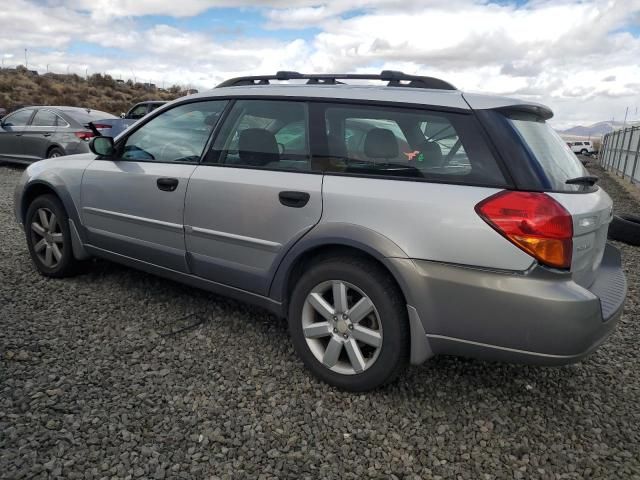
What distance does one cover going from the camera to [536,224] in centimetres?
224

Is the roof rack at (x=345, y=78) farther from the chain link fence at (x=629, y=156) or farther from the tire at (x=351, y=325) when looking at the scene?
the chain link fence at (x=629, y=156)

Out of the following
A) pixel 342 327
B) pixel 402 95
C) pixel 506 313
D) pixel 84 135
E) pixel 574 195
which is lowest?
pixel 342 327

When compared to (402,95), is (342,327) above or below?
below

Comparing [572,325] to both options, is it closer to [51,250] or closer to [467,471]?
[467,471]

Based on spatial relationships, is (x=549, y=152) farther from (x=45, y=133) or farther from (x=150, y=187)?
(x=45, y=133)

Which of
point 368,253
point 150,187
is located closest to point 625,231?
point 368,253

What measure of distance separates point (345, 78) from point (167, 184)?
1367 millimetres

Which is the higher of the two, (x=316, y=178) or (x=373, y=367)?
(x=316, y=178)

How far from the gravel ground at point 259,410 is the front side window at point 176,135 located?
117 cm

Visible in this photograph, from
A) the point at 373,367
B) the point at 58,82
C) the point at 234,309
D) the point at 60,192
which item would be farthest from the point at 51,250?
the point at 58,82

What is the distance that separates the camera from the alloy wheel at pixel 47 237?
4320mm

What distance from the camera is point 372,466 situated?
7.53 ft

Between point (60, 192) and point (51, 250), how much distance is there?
53cm

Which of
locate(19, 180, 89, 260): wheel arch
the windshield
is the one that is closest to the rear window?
locate(19, 180, 89, 260): wheel arch
